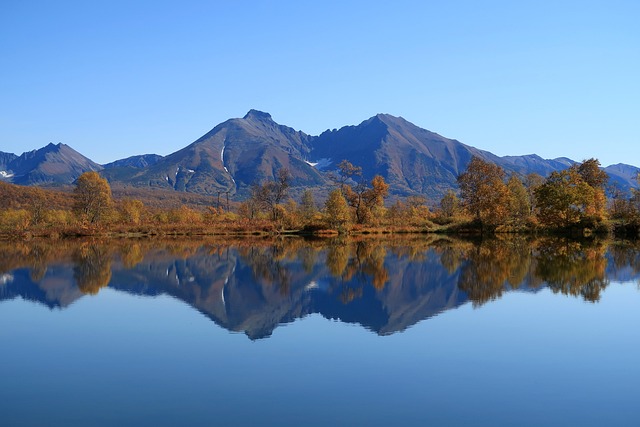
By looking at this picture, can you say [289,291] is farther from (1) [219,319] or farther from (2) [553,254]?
(2) [553,254]

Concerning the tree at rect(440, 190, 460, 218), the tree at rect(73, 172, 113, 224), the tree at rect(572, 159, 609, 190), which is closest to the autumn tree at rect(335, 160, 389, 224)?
the tree at rect(440, 190, 460, 218)

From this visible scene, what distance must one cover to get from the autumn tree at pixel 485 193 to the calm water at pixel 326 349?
39.5 meters

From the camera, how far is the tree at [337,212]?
7200 cm

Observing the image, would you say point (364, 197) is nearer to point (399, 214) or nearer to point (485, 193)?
point (399, 214)

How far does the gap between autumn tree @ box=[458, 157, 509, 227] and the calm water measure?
130 feet

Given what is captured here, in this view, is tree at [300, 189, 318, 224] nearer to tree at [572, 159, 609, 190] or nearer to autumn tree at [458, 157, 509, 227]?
autumn tree at [458, 157, 509, 227]

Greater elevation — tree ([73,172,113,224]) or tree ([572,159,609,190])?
tree ([572,159,609,190])

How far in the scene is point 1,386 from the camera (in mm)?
11102

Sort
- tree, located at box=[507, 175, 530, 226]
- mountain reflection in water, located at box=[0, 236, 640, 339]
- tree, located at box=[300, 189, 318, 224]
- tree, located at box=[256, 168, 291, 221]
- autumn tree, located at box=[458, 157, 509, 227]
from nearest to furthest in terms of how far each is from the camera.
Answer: mountain reflection in water, located at box=[0, 236, 640, 339] → autumn tree, located at box=[458, 157, 509, 227] → tree, located at box=[507, 175, 530, 226] → tree, located at box=[300, 189, 318, 224] → tree, located at box=[256, 168, 291, 221]

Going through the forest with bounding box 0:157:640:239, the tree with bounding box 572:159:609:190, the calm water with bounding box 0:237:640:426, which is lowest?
the calm water with bounding box 0:237:640:426

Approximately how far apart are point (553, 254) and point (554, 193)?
27948 mm

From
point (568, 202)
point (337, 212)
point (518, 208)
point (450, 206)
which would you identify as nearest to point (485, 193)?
point (518, 208)

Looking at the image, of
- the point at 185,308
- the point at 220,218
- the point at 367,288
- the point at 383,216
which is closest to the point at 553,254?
the point at 367,288

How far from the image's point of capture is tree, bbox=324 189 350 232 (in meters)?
72.0
